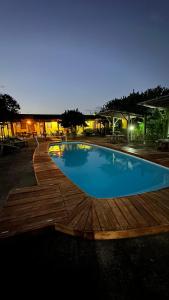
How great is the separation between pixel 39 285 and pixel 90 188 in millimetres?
4006

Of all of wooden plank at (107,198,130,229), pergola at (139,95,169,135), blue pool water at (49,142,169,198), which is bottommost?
blue pool water at (49,142,169,198)

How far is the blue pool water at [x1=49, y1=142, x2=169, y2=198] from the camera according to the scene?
17.5ft

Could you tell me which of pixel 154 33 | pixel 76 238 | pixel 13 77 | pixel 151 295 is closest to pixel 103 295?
pixel 151 295

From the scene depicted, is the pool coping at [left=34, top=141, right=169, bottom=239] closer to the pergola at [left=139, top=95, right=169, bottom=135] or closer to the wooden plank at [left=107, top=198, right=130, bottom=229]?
the wooden plank at [left=107, top=198, right=130, bottom=229]

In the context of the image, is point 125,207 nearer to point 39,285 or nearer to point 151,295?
point 151,295

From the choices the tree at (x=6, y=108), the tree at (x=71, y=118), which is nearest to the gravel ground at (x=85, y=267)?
the tree at (x=6, y=108)

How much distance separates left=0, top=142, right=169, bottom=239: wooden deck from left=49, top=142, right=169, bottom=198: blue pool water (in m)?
1.71

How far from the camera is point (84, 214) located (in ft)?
9.12

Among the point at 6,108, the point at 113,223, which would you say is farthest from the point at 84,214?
the point at 6,108

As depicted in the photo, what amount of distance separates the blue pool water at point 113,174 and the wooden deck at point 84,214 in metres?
1.71

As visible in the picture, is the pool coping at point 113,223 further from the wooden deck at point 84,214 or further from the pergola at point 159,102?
the pergola at point 159,102

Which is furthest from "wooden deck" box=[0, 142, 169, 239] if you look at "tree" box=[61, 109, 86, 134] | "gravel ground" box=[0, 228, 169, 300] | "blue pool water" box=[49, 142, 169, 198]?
"tree" box=[61, 109, 86, 134]

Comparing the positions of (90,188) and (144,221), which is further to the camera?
(90,188)

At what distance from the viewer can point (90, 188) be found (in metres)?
5.62
